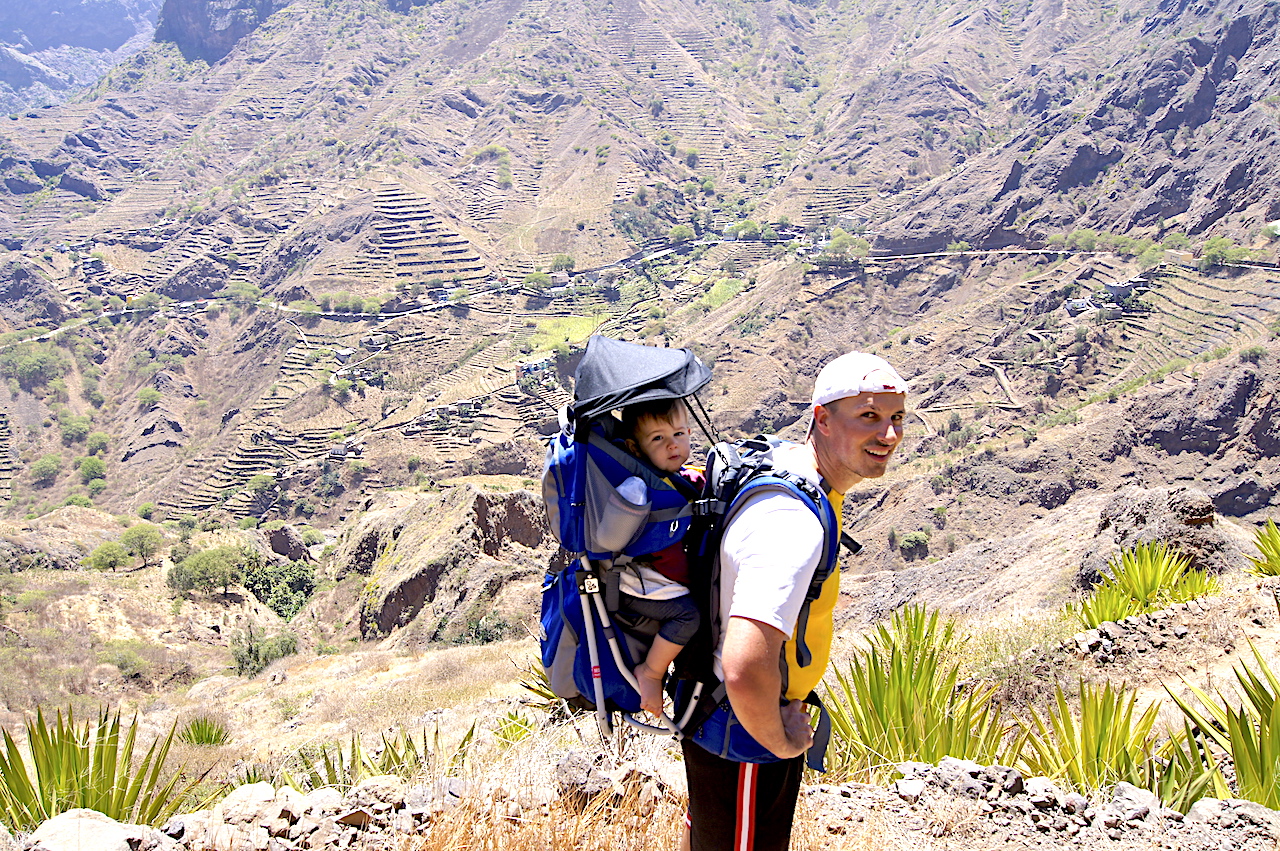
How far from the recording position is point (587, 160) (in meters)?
97.6

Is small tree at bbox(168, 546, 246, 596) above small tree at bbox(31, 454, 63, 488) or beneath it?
above

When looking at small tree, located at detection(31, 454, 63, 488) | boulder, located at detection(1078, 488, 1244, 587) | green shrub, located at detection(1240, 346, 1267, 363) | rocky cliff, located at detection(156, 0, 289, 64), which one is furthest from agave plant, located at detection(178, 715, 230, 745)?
rocky cliff, located at detection(156, 0, 289, 64)

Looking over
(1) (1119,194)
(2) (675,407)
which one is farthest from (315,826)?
(1) (1119,194)

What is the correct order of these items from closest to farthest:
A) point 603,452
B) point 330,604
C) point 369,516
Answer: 1. point 603,452
2. point 330,604
3. point 369,516

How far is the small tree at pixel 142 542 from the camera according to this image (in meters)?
24.5

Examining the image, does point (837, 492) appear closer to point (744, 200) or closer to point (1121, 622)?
point (1121, 622)

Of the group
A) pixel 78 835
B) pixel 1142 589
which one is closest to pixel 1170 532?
Result: pixel 1142 589

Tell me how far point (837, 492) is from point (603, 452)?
0.60 meters

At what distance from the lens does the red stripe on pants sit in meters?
2.08

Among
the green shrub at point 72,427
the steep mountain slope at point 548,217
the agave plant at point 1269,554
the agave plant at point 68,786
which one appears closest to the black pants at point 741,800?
the agave plant at point 68,786

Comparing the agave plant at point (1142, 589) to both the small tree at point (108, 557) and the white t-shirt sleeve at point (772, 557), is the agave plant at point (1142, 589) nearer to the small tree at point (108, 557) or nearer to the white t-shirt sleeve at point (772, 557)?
the white t-shirt sleeve at point (772, 557)

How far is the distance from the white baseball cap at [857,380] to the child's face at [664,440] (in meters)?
0.34

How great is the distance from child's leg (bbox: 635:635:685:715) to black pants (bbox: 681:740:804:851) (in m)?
0.20

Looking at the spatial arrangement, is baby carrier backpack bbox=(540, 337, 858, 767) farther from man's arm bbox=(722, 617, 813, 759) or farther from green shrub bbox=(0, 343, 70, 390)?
green shrub bbox=(0, 343, 70, 390)
